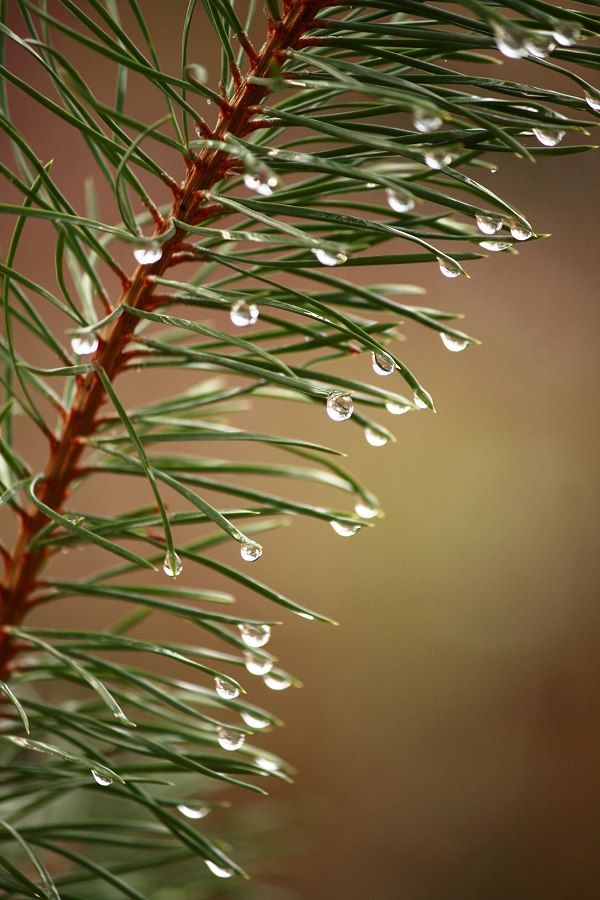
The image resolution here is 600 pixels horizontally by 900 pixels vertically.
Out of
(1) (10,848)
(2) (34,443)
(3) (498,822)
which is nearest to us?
(1) (10,848)

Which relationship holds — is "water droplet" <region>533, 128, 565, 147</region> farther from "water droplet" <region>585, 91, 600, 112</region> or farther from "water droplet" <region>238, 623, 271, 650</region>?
"water droplet" <region>238, 623, 271, 650</region>

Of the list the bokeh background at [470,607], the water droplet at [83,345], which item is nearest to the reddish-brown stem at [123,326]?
the water droplet at [83,345]

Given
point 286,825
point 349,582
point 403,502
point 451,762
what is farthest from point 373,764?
point 286,825

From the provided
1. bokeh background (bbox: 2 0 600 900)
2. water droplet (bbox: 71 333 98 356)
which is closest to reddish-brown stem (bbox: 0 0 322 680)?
water droplet (bbox: 71 333 98 356)

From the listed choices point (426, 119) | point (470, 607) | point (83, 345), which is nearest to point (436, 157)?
point (426, 119)

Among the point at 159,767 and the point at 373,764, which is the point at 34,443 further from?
the point at 159,767

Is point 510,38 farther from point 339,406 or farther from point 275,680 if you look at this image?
point 275,680
